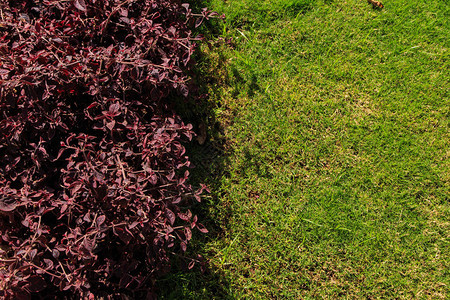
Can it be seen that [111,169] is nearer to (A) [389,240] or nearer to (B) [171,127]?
(B) [171,127]

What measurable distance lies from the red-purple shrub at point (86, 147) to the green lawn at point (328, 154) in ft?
2.91

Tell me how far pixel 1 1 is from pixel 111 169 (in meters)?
1.38

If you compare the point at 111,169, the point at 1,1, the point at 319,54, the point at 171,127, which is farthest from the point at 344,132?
the point at 1,1

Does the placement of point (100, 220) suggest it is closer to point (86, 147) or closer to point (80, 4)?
point (86, 147)

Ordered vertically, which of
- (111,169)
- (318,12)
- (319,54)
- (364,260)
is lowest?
(364,260)

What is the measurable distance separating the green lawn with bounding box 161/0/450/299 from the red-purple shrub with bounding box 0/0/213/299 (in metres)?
0.89

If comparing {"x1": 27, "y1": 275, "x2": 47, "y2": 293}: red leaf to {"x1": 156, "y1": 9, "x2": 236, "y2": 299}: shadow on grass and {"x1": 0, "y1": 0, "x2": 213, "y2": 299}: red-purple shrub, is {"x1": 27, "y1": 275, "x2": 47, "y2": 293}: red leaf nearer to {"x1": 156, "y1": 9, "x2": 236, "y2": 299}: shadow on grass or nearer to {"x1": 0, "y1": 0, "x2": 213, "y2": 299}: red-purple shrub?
{"x1": 0, "y1": 0, "x2": 213, "y2": 299}: red-purple shrub

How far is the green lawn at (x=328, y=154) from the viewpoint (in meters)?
3.04

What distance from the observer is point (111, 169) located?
7.19ft

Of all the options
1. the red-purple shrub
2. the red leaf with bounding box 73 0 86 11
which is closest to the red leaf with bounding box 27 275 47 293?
the red-purple shrub

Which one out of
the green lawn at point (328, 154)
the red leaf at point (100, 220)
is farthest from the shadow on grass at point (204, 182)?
the red leaf at point (100, 220)

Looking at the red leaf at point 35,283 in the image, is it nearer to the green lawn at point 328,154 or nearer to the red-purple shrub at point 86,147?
the red-purple shrub at point 86,147

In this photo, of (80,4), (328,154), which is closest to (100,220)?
(80,4)

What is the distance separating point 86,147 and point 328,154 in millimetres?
2118
